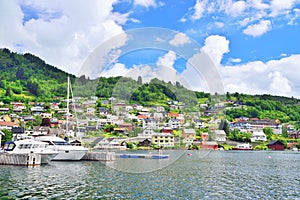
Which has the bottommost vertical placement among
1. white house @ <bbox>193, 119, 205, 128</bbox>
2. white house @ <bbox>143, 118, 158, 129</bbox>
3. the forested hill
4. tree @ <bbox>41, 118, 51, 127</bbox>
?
white house @ <bbox>193, 119, 205, 128</bbox>

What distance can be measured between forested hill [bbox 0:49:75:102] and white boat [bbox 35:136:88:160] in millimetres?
99330

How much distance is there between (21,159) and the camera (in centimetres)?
3522

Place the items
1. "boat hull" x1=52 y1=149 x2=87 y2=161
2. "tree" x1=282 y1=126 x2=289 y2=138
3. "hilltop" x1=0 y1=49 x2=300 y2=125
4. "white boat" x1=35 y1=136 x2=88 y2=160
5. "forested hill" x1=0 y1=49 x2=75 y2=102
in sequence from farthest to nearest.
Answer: "hilltop" x1=0 y1=49 x2=300 y2=125 < "forested hill" x1=0 y1=49 x2=75 y2=102 < "tree" x1=282 y1=126 x2=289 y2=138 < "boat hull" x1=52 y1=149 x2=87 y2=161 < "white boat" x1=35 y1=136 x2=88 y2=160

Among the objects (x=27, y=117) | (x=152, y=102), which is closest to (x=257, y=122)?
(x=27, y=117)

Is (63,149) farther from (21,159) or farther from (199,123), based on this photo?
(199,123)

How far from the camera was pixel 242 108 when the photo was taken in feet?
541

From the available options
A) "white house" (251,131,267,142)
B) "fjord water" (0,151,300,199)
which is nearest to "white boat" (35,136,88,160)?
"fjord water" (0,151,300,199)

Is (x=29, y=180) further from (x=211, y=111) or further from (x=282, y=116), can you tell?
(x=282, y=116)

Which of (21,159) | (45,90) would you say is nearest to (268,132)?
(45,90)

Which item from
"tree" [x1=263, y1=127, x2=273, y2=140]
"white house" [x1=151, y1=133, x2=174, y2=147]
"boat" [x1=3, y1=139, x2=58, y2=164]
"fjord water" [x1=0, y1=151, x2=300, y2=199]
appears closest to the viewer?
"fjord water" [x1=0, y1=151, x2=300, y2=199]

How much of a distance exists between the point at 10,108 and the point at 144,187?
123 m

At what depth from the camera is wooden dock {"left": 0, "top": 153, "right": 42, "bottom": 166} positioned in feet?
115

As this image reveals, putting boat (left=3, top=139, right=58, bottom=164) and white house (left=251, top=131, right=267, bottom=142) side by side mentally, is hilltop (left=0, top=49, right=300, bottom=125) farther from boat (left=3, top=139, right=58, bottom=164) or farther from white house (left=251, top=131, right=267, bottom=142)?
boat (left=3, top=139, right=58, bottom=164)

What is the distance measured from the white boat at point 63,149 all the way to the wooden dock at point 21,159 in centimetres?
507
